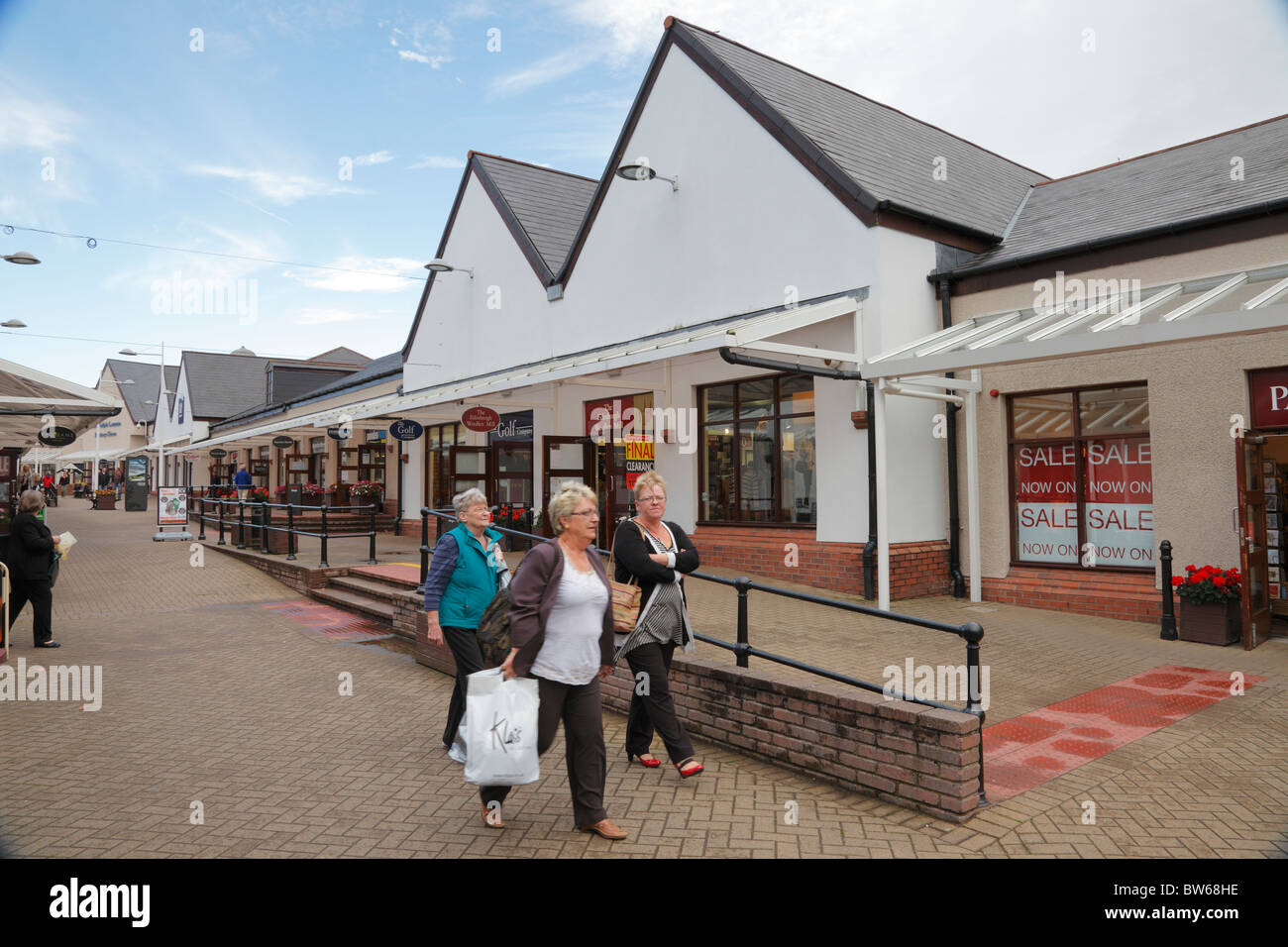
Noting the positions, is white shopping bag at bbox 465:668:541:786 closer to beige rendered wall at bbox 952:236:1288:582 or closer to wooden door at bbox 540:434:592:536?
beige rendered wall at bbox 952:236:1288:582

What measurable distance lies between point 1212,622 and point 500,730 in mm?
7764

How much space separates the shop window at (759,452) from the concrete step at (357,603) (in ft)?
17.0

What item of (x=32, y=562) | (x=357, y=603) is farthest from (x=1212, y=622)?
(x=32, y=562)

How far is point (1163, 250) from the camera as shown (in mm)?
9258

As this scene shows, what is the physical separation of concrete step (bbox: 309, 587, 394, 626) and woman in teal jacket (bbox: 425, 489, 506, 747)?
16.6ft

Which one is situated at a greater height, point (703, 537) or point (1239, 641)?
point (703, 537)

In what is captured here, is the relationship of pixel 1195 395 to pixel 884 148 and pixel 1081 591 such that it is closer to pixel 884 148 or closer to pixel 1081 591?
pixel 1081 591

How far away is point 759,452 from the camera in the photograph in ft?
40.1

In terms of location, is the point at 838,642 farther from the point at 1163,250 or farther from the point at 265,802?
the point at 1163,250

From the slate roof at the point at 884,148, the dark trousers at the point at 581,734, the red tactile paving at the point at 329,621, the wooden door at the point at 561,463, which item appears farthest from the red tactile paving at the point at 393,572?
the slate roof at the point at 884,148

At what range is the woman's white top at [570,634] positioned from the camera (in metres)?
3.91

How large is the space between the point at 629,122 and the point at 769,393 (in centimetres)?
613

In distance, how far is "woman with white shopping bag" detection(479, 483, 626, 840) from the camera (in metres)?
3.88
